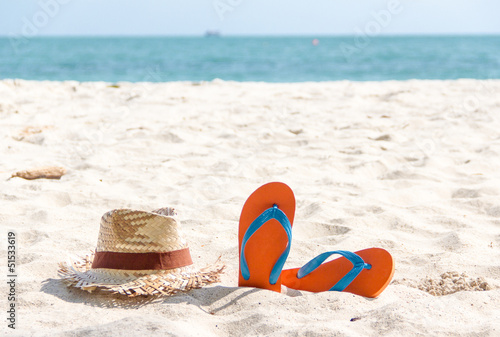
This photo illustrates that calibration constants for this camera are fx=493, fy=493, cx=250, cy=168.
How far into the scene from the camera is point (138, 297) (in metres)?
1.59

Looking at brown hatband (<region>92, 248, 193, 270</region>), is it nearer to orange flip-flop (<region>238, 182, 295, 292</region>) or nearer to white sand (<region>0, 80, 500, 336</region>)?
white sand (<region>0, 80, 500, 336</region>)

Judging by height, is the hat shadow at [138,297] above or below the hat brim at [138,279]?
below

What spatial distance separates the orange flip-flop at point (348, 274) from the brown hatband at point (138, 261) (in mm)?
420

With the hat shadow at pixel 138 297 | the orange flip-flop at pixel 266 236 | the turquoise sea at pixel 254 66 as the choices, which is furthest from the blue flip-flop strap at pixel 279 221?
the turquoise sea at pixel 254 66

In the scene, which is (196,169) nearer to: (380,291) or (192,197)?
(192,197)

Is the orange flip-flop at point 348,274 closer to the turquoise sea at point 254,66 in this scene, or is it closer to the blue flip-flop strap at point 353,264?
the blue flip-flop strap at point 353,264

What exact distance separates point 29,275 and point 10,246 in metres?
0.32

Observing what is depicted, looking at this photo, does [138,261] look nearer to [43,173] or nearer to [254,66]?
[43,173]

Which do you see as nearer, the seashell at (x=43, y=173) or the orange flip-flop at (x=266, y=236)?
the orange flip-flop at (x=266, y=236)

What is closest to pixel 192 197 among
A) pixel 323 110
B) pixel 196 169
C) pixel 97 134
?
pixel 196 169

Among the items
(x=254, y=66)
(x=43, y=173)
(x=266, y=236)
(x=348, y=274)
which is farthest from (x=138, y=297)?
(x=254, y=66)

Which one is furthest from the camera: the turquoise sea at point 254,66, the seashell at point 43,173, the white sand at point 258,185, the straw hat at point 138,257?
the turquoise sea at point 254,66

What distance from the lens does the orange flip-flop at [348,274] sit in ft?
5.41

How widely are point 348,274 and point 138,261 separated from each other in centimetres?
69
